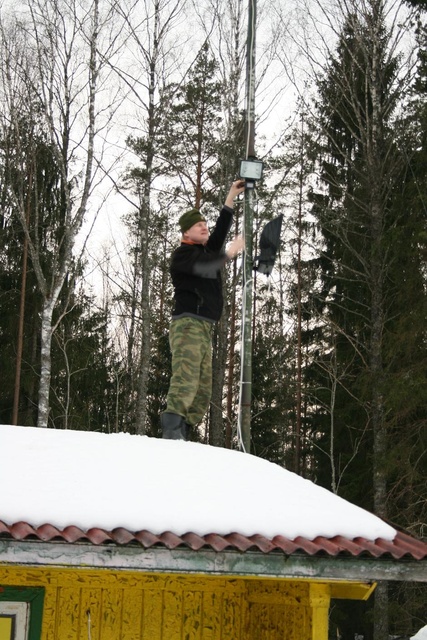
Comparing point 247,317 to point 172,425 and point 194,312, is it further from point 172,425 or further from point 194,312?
point 172,425

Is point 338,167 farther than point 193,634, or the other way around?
point 338,167

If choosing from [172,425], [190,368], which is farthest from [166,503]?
[190,368]

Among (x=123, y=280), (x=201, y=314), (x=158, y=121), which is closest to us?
(x=201, y=314)

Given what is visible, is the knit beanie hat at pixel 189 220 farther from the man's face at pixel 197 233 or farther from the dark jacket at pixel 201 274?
the dark jacket at pixel 201 274

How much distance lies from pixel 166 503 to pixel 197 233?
2725 mm

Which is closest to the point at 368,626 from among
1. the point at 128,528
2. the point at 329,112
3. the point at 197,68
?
the point at 329,112

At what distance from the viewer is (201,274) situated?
263 inches

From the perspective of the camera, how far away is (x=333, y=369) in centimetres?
2303

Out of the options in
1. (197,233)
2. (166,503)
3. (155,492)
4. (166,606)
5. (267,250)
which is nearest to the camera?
(166,503)

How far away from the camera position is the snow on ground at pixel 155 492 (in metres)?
4.67

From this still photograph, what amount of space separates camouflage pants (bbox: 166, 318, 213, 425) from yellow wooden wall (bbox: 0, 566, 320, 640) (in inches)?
64.3

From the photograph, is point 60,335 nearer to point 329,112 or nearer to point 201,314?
point 329,112

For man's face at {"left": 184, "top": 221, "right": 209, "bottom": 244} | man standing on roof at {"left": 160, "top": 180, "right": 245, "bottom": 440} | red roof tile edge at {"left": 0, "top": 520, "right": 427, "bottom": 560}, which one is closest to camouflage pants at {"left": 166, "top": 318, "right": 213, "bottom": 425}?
man standing on roof at {"left": 160, "top": 180, "right": 245, "bottom": 440}

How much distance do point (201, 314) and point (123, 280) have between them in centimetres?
2347
